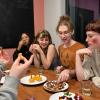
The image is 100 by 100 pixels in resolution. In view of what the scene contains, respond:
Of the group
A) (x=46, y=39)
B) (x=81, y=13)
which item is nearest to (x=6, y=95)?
(x=46, y=39)

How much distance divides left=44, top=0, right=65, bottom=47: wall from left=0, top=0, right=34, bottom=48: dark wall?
270mm

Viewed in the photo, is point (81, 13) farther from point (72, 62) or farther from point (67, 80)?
point (67, 80)

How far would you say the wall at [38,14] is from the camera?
398cm

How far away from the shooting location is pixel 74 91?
70.6 inches

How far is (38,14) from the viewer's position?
13.2ft

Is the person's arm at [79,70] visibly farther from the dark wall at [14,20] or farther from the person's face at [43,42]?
the dark wall at [14,20]

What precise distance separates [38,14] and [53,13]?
1.29ft

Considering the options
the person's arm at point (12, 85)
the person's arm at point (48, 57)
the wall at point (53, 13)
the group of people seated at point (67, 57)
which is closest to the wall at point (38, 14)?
the wall at point (53, 13)

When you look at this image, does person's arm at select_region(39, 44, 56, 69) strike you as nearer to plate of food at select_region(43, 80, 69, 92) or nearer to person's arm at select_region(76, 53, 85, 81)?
person's arm at select_region(76, 53, 85, 81)

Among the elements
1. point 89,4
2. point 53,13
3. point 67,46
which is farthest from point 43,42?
point 53,13

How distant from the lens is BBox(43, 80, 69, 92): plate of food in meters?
1.81

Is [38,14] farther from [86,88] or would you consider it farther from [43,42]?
[86,88]

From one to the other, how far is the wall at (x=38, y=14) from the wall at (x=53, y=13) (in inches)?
2.9

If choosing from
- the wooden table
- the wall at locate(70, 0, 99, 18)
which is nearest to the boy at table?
the wooden table
